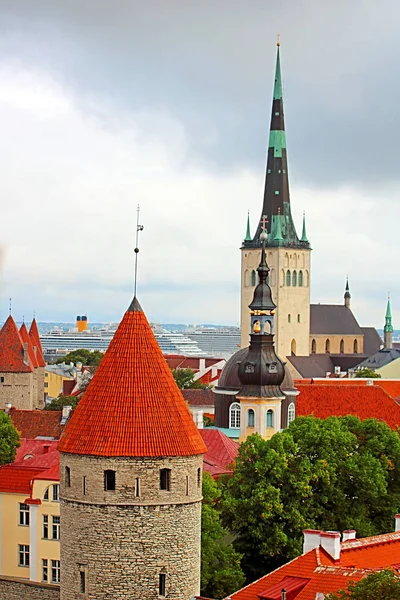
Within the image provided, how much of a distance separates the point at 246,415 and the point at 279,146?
294ft

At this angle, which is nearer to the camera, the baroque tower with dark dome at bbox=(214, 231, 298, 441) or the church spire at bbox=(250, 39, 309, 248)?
the baroque tower with dark dome at bbox=(214, 231, 298, 441)

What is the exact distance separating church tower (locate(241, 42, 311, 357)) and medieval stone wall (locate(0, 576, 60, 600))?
106305 millimetres

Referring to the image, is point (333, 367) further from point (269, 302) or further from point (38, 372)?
point (269, 302)

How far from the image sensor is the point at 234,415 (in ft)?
256

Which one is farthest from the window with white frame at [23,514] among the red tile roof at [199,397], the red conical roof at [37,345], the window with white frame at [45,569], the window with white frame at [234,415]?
the red conical roof at [37,345]

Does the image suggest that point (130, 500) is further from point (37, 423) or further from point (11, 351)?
point (11, 351)

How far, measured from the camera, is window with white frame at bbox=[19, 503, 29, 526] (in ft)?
175

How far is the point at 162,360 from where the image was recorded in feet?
123

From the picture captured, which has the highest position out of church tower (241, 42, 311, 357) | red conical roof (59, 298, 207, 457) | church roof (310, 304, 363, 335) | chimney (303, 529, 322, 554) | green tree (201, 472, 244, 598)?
church tower (241, 42, 311, 357)

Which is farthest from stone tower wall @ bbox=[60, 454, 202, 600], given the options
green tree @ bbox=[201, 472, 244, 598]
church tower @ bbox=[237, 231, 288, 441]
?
church tower @ bbox=[237, 231, 288, 441]

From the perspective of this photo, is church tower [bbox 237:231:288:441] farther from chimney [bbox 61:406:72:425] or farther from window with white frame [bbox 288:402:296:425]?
chimney [bbox 61:406:72:425]

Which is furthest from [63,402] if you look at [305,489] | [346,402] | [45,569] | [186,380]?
[305,489]

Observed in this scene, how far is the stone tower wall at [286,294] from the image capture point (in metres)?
165

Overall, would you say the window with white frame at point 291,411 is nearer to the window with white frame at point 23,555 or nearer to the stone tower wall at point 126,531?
the window with white frame at point 23,555
